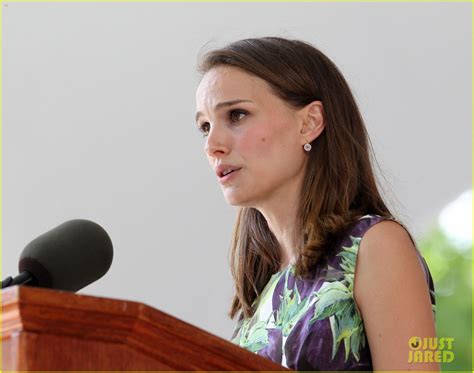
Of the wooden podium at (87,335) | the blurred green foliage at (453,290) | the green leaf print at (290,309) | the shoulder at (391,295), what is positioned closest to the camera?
the wooden podium at (87,335)

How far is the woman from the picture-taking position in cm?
169

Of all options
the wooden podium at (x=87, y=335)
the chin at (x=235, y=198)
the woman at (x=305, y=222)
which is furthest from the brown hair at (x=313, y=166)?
the wooden podium at (x=87, y=335)

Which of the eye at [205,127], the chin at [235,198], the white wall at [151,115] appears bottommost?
the chin at [235,198]

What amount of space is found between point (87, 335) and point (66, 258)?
0.31 metres

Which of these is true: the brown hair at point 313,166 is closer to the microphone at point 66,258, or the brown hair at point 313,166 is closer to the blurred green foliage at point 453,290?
the microphone at point 66,258

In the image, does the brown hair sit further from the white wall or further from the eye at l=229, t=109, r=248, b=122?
the white wall

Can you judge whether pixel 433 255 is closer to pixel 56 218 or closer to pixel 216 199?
pixel 216 199

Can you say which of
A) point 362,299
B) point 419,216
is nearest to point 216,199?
point 419,216

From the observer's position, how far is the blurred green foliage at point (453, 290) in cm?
641

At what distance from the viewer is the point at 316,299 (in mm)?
1790

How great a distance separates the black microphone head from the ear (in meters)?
0.69

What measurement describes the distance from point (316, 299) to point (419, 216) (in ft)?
11.7

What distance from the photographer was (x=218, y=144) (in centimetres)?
189

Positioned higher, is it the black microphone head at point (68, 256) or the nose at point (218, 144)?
the nose at point (218, 144)
